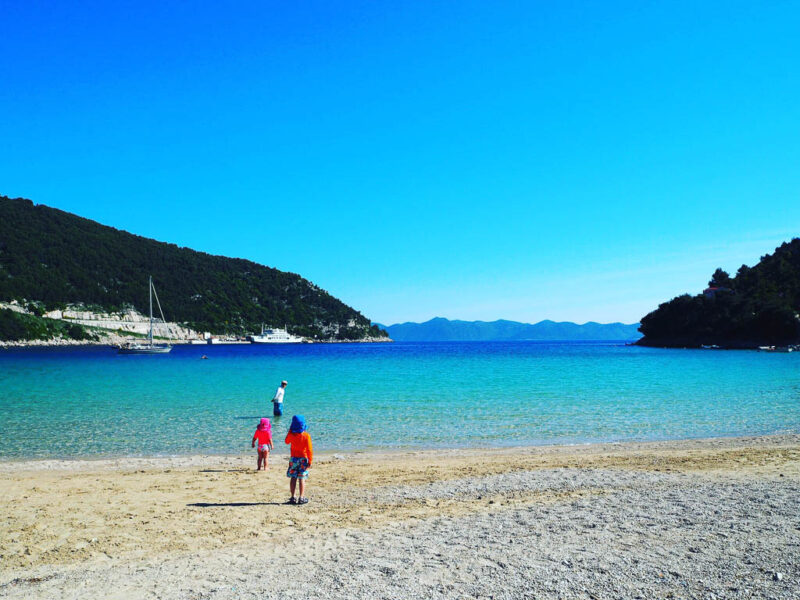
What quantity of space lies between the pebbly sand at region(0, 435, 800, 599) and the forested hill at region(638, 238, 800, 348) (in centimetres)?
12928

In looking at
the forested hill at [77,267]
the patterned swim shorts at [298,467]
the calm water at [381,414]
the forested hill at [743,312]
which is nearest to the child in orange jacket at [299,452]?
the patterned swim shorts at [298,467]

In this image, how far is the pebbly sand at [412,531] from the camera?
641 cm

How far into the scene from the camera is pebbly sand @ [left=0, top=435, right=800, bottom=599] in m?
6.41

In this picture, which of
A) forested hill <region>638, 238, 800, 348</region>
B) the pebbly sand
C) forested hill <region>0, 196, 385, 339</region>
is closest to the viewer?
the pebbly sand

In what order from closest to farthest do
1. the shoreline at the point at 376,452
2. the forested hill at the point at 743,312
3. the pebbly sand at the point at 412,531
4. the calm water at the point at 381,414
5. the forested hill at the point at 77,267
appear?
the pebbly sand at the point at 412,531
the shoreline at the point at 376,452
the calm water at the point at 381,414
the forested hill at the point at 743,312
the forested hill at the point at 77,267

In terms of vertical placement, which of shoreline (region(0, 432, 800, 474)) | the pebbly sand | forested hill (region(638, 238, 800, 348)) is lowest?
shoreline (region(0, 432, 800, 474))

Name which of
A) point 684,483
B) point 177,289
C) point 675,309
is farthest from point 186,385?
point 177,289

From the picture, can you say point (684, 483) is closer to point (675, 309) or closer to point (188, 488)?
point (188, 488)

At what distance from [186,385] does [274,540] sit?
117 feet

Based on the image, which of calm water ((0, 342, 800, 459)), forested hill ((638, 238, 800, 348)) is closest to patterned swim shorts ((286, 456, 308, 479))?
calm water ((0, 342, 800, 459))

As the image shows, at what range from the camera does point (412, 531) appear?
8.45m

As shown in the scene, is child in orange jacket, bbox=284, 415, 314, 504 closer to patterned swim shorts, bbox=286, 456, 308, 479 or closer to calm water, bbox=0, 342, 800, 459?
patterned swim shorts, bbox=286, 456, 308, 479

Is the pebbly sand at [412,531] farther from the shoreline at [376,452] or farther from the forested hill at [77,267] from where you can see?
the forested hill at [77,267]

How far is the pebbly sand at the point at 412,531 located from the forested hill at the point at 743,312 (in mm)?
129282
